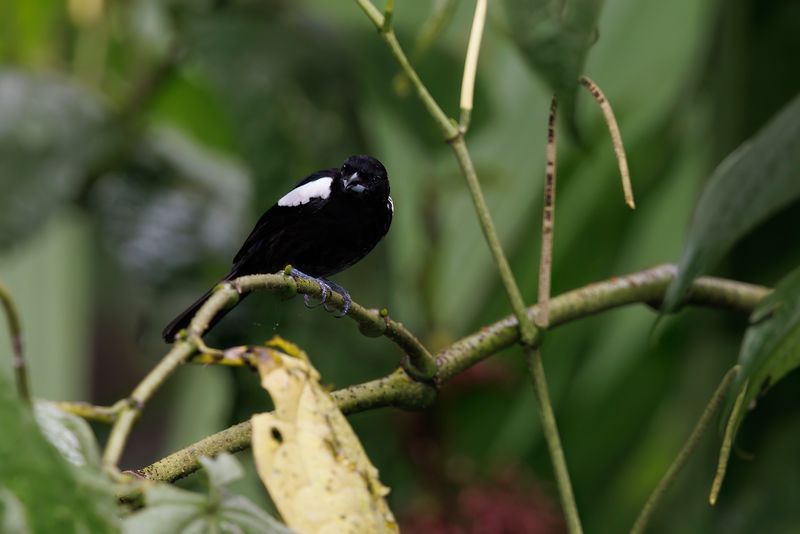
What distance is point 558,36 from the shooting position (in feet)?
2.50

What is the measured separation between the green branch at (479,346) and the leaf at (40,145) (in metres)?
0.94

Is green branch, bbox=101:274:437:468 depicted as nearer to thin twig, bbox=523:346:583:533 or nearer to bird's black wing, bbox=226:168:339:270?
thin twig, bbox=523:346:583:533

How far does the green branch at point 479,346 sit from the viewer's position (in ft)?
2.15

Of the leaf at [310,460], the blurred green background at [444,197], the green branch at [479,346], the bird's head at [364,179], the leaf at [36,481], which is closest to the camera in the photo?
the leaf at [36,481]

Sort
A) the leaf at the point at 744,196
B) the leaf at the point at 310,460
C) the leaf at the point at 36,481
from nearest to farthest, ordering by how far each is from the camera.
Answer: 1. the leaf at the point at 36,481
2. the leaf at the point at 310,460
3. the leaf at the point at 744,196

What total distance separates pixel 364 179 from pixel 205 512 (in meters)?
0.55

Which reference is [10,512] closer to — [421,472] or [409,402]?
[409,402]

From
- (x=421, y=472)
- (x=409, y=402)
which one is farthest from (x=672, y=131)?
(x=409, y=402)

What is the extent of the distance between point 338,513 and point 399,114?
1.24 metres

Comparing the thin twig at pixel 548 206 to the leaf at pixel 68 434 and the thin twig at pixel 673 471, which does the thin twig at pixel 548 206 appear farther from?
the leaf at pixel 68 434

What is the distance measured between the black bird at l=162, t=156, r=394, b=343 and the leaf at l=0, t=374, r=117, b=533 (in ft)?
1.89

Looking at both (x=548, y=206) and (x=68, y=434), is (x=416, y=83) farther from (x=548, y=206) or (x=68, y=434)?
(x=68, y=434)

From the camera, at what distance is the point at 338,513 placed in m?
0.53

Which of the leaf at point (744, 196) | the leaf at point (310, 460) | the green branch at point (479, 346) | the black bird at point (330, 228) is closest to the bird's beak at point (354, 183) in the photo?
the black bird at point (330, 228)
